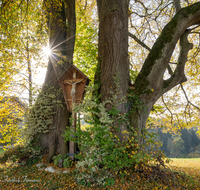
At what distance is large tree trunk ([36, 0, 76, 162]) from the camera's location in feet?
16.2

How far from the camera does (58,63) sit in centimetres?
583

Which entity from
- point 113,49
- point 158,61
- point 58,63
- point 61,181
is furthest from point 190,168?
point 58,63

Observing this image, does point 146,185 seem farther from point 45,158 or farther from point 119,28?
point 119,28

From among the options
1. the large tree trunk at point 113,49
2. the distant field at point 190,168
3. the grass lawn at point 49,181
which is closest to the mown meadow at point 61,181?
the grass lawn at point 49,181

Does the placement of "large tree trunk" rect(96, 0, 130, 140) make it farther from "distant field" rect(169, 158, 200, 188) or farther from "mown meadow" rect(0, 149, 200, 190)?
"distant field" rect(169, 158, 200, 188)

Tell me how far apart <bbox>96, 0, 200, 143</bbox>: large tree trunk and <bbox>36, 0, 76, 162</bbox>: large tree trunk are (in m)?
A: 2.10

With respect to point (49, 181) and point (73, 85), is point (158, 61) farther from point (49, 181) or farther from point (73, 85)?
point (49, 181)

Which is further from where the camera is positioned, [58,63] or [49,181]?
[58,63]

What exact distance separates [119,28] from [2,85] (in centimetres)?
615

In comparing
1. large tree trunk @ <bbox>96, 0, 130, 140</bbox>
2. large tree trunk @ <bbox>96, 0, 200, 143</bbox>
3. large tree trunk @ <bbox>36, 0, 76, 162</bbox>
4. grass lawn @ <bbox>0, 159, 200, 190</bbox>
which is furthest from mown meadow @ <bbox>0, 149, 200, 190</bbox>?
large tree trunk @ <bbox>96, 0, 130, 140</bbox>

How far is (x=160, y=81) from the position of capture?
4254mm

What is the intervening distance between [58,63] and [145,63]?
12.8ft

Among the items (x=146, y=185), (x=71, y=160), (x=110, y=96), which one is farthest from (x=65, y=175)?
(x=110, y=96)

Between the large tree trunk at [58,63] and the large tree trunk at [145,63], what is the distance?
2098 mm
